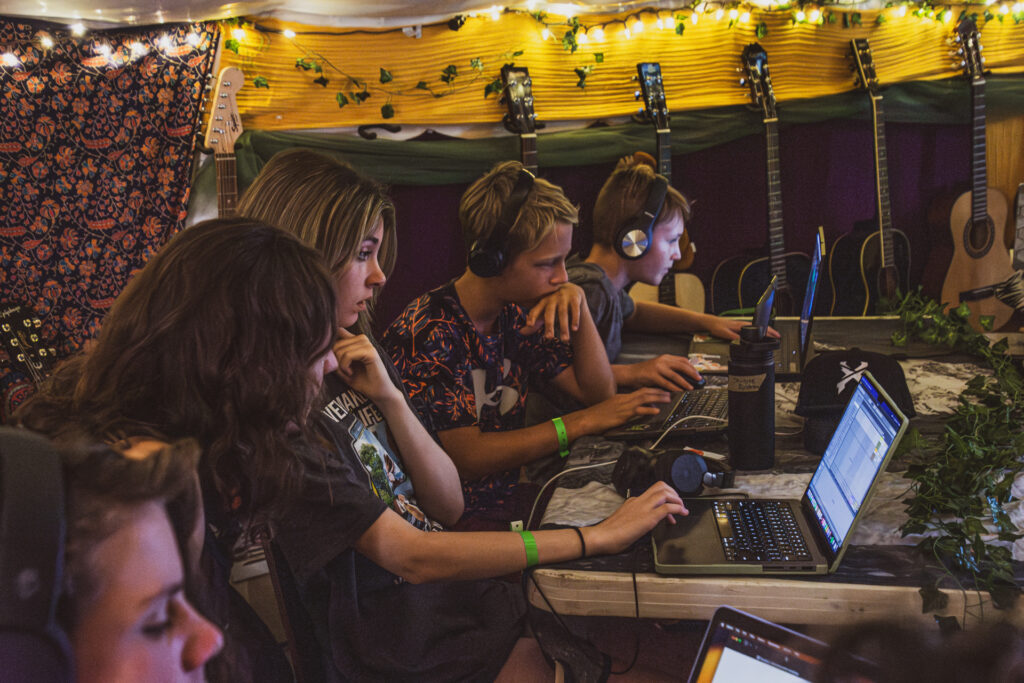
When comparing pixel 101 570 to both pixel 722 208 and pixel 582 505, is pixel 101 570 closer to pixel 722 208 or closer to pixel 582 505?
pixel 582 505

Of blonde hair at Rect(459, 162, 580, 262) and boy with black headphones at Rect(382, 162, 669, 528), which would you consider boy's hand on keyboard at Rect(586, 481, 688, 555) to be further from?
blonde hair at Rect(459, 162, 580, 262)

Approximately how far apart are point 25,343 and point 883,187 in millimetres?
4059

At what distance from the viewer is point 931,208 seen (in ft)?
13.8

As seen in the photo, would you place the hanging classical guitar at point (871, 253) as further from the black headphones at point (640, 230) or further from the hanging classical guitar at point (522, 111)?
the black headphones at point (640, 230)

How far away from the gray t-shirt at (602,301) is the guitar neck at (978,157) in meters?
2.50

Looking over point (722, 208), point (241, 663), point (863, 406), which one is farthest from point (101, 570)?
point (722, 208)

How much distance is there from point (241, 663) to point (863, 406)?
928 mm

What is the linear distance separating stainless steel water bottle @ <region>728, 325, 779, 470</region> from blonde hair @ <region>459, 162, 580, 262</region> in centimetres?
70

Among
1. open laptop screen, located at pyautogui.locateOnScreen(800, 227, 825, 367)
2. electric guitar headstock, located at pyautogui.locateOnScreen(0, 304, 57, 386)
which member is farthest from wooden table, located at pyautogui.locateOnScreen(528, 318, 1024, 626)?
electric guitar headstock, located at pyautogui.locateOnScreen(0, 304, 57, 386)

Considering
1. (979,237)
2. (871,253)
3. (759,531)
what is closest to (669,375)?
(759,531)

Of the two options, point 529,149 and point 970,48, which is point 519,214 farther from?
point 970,48

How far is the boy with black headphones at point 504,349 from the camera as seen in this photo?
1.72 meters

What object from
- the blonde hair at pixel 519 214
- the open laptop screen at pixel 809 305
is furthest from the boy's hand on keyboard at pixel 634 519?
the open laptop screen at pixel 809 305

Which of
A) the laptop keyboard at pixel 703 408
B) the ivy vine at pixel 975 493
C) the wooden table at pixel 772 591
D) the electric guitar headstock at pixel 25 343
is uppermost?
the ivy vine at pixel 975 493
